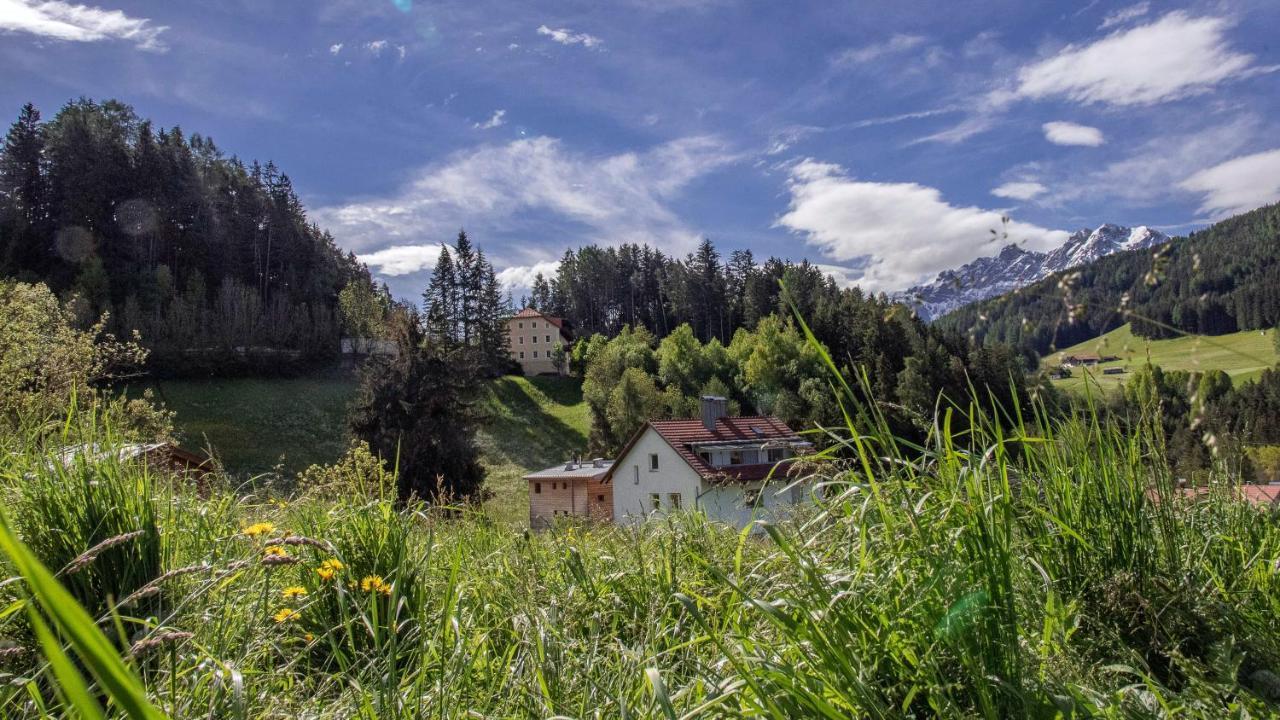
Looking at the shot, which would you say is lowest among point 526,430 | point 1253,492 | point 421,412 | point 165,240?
point 526,430

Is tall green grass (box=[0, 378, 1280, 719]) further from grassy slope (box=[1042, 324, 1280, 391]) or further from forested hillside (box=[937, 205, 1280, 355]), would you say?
forested hillside (box=[937, 205, 1280, 355])

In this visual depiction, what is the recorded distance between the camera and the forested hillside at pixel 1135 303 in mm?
2023

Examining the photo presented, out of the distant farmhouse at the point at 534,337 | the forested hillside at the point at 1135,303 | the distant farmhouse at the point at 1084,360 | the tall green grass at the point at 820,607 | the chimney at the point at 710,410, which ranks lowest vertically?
the chimney at the point at 710,410

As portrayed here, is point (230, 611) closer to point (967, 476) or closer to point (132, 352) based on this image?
point (967, 476)

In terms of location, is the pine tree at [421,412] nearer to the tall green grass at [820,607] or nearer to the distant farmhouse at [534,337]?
the tall green grass at [820,607]

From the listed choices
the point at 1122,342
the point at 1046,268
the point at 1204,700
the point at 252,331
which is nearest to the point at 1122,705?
the point at 1204,700

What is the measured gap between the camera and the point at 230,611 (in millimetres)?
2420

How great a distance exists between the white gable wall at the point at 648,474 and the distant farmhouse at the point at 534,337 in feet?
175

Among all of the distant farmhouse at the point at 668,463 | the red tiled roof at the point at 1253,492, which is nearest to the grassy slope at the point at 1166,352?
the red tiled roof at the point at 1253,492

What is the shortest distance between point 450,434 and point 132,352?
16.4 m

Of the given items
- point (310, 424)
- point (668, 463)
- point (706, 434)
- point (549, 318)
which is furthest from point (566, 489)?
point (549, 318)

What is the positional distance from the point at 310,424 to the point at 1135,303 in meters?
53.5

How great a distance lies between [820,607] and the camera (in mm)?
1804

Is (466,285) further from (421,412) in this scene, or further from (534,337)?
(421,412)
